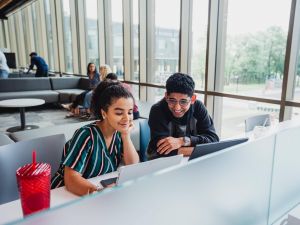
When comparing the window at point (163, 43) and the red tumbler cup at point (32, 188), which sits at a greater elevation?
the window at point (163, 43)

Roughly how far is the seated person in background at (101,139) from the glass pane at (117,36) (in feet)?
15.4

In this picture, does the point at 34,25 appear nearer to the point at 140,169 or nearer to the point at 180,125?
the point at 180,125

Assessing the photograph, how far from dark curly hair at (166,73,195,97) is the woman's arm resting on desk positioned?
0.71m

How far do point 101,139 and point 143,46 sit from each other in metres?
4.12

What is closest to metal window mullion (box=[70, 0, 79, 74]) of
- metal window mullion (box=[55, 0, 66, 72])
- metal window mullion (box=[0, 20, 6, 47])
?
metal window mullion (box=[55, 0, 66, 72])

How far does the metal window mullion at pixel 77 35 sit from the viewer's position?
7.25m

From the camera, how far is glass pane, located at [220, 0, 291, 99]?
119 inches

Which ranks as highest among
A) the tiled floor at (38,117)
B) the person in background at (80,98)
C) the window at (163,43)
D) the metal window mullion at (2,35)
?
the metal window mullion at (2,35)

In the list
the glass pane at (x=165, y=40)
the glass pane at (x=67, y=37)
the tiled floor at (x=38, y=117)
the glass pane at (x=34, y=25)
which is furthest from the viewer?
the glass pane at (x=34, y=25)

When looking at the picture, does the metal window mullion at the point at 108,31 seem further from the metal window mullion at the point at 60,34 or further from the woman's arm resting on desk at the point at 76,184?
the woman's arm resting on desk at the point at 76,184

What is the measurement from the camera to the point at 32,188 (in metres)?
0.81

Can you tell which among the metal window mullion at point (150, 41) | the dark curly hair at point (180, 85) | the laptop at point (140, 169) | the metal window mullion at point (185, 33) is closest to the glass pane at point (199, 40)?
the metal window mullion at point (185, 33)

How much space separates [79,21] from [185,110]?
659 centimetres

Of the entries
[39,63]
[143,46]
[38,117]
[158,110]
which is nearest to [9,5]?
[39,63]
